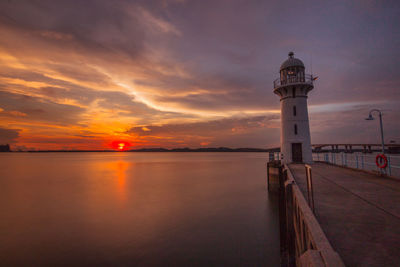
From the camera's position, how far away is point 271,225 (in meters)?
13.3

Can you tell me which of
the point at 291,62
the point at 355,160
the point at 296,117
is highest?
the point at 291,62

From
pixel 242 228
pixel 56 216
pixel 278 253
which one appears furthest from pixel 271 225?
pixel 56 216

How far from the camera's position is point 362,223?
485 cm

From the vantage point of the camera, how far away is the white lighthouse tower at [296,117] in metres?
21.3

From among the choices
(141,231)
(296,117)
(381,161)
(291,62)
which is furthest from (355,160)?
(141,231)

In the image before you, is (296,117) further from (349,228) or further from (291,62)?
(349,228)

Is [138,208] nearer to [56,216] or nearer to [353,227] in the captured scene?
[56,216]

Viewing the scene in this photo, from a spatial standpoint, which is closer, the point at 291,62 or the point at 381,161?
the point at 381,161

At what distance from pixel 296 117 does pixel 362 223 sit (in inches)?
710

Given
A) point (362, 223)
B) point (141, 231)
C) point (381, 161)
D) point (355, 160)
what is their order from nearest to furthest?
point (362, 223) < point (381, 161) < point (141, 231) < point (355, 160)

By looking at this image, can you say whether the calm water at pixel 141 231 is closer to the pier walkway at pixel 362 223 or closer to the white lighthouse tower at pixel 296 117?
the pier walkway at pixel 362 223

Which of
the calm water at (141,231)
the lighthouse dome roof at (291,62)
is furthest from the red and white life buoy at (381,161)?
the lighthouse dome roof at (291,62)

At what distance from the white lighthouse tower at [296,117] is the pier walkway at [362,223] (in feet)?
44.4

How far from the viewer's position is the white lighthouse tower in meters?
21.3
